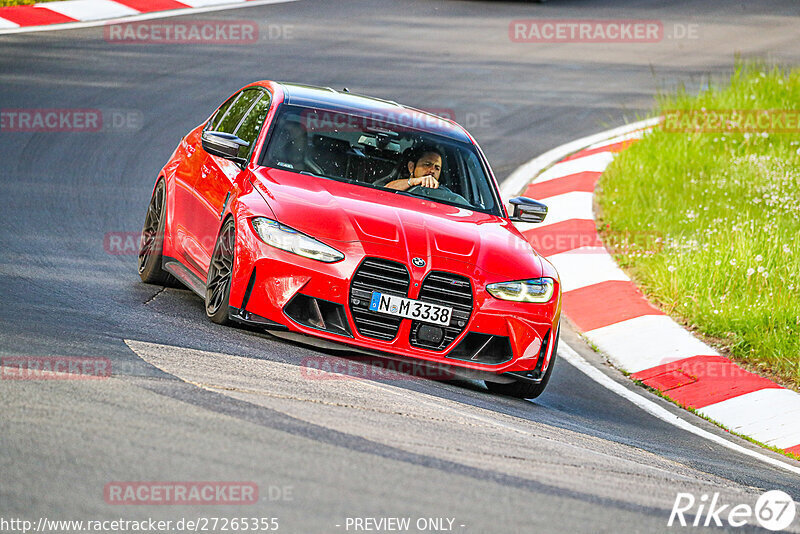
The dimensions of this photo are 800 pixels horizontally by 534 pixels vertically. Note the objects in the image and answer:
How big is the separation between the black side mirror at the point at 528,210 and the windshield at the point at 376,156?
153 millimetres

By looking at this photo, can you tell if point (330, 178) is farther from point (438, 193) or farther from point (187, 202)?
point (187, 202)

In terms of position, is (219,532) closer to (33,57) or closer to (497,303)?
(497,303)

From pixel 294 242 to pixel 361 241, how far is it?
1.22 ft

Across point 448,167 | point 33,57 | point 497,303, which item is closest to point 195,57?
point 33,57

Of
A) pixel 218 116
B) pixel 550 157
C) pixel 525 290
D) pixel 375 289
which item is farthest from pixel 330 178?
pixel 550 157

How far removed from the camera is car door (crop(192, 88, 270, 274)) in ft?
23.2

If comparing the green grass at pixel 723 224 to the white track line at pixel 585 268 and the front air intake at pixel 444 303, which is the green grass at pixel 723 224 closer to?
the white track line at pixel 585 268

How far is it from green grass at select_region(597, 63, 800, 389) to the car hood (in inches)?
105

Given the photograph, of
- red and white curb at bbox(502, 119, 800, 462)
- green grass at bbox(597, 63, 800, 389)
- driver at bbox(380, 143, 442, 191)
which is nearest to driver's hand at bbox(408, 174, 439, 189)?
driver at bbox(380, 143, 442, 191)

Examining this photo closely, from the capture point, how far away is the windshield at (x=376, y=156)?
24.2ft

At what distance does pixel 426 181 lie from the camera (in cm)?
762

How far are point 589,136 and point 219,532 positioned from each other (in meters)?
12.2

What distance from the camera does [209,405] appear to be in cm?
457

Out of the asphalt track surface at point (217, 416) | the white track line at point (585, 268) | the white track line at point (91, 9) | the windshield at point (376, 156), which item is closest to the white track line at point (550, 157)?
the asphalt track surface at point (217, 416)
